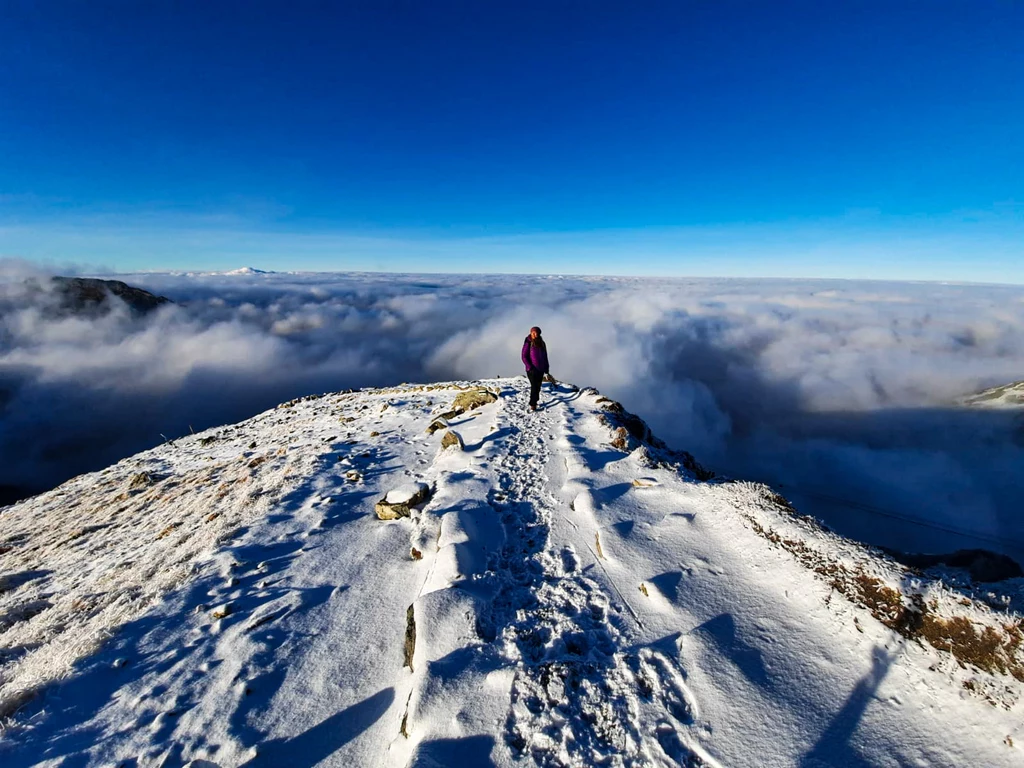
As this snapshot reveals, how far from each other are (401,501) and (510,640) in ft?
15.1

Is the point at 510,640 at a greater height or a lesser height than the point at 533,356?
lesser

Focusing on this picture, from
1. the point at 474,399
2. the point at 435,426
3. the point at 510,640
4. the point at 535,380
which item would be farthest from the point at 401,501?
the point at 474,399

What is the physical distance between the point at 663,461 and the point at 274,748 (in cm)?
961

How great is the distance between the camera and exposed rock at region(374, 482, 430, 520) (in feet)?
29.4

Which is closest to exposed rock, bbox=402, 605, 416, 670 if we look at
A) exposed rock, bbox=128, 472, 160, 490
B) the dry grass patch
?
the dry grass patch

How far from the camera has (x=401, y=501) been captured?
362 inches

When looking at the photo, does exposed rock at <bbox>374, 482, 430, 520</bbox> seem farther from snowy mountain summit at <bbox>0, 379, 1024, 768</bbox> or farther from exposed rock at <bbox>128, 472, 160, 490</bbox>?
exposed rock at <bbox>128, 472, 160, 490</bbox>

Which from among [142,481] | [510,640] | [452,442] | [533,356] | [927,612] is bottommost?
[142,481]

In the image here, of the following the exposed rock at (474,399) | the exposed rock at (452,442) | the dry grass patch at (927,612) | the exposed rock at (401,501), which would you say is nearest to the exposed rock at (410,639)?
the exposed rock at (401,501)

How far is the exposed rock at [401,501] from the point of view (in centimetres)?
895

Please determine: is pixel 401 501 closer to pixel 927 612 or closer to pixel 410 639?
pixel 410 639

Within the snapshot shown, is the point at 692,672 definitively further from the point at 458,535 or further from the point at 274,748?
the point at 274,748

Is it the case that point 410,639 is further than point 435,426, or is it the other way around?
point 435,426

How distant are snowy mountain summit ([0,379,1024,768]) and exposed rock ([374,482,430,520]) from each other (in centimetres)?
5
